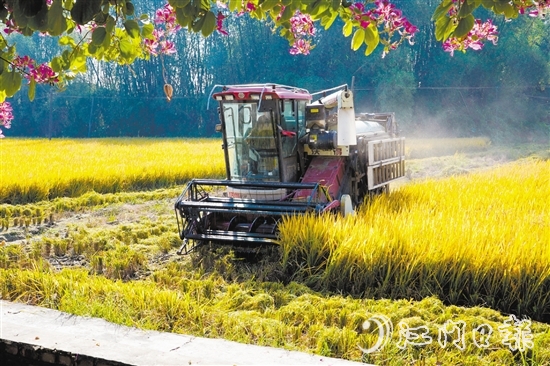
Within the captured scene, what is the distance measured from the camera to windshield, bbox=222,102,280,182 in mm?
7125

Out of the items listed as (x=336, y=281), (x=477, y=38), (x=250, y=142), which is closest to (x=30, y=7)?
(x=477, y=38)

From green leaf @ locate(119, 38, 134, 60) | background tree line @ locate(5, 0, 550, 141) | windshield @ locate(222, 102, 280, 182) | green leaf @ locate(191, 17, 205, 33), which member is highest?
background tree line @ locate(5, 0, 550, 141)

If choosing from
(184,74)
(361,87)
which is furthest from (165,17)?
(184,74)

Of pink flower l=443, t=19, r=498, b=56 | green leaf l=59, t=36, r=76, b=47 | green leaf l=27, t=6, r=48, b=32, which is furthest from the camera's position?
green leaf l=59, t=36, r=76, b=47

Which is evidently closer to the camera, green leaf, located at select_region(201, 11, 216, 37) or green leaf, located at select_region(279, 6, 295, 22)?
green leaf, located at select_region(201, 11, 216, 37)

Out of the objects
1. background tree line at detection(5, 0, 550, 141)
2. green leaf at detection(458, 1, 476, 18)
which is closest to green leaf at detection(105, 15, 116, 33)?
green leaf at detection(458, 1, 476, 18)

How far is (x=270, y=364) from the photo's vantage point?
293cm

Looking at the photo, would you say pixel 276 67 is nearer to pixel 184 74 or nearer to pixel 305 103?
pixel 184 74

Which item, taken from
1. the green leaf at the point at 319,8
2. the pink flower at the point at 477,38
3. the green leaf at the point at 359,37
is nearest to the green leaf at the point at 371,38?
the green leaf at the point at 359,37

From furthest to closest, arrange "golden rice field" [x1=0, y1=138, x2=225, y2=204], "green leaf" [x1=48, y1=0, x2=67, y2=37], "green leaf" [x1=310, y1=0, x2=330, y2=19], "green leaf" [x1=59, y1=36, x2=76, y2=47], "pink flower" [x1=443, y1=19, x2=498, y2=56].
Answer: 1. "golden rice field" [x1=0, y1=138, x2=225, y2=204]
2. "green leaf" [x1=59, y1=36, x2=76, y2=47]
3. "pink flower" [x1=443, y1=19, x2=498, y2=56]
4. "green leaf" [x1=310, y1=0, x2=330, y2=19]
5. "green leaf" [x1=48, y1=0, x2=67, y2=37]

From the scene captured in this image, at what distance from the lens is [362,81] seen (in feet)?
125

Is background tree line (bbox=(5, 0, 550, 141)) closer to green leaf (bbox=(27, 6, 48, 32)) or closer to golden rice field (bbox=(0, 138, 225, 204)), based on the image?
golden rice field (bbox=(0, 138, 225, 204))

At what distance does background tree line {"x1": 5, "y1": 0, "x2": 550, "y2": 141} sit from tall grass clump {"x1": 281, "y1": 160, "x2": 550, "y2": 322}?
2824 cm

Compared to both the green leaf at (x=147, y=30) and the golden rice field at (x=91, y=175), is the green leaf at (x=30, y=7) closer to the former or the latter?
the green leaf at (x=147, y=30)
